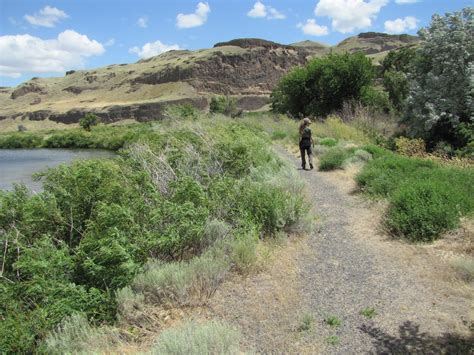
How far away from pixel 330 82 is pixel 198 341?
3356 cm

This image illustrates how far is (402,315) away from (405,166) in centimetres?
696

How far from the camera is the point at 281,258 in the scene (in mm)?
6488

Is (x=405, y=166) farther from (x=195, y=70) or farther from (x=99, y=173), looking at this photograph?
(x=195, y=70)

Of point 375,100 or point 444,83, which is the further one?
point 375,100

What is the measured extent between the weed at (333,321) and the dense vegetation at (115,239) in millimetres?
1494

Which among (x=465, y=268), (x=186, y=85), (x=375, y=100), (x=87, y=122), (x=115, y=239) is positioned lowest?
(x=465, y=268)

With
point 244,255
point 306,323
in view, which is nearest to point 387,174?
point 244,255

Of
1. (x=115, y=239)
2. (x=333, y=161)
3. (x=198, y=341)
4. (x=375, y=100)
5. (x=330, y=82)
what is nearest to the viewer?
(x=198, y=341)

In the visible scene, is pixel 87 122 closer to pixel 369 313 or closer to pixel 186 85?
pixel 186 85

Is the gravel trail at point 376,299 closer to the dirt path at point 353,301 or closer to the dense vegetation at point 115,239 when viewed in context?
the dirt path at point 353,301

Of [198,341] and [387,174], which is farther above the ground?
[387,174]

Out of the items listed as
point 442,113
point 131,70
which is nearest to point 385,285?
point 442,113

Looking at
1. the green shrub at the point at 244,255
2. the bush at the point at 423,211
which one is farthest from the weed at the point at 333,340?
the bush at the point at 423,211

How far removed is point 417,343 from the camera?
4203 millimetres
